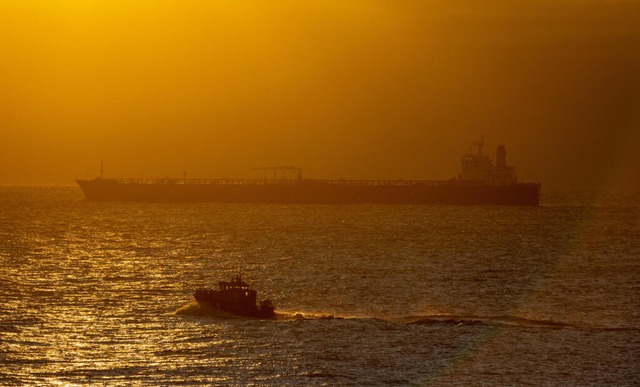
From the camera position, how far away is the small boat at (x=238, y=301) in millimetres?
50062

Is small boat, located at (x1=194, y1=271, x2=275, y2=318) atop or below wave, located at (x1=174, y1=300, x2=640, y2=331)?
atop

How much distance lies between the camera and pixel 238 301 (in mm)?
50406

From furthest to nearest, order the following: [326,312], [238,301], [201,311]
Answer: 1. [326,312]
2. [201,311]
3. [238,301]

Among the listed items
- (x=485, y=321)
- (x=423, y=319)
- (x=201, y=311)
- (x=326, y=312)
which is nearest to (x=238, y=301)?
(x=201, y=311)

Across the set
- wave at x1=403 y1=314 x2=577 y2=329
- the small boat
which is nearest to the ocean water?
wave at x1=403 y1=314 x2=577 y2=329

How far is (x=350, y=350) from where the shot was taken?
42.5m

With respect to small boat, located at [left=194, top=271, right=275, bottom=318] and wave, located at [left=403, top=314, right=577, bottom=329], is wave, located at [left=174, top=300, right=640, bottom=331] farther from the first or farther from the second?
small boat, located at [left=194, top=271, right=275, bottom=318]

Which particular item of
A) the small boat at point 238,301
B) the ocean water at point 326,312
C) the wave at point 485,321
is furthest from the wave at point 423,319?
the small boat at point 238,301

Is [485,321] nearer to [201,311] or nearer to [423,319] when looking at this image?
[423,319]

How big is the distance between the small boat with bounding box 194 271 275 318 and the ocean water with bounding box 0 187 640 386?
0.71 metres

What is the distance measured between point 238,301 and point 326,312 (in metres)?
4.90

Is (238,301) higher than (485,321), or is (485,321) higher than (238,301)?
(238,301)

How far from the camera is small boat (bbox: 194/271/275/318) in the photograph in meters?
50.1

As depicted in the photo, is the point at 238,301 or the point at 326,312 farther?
the point at 326,312
